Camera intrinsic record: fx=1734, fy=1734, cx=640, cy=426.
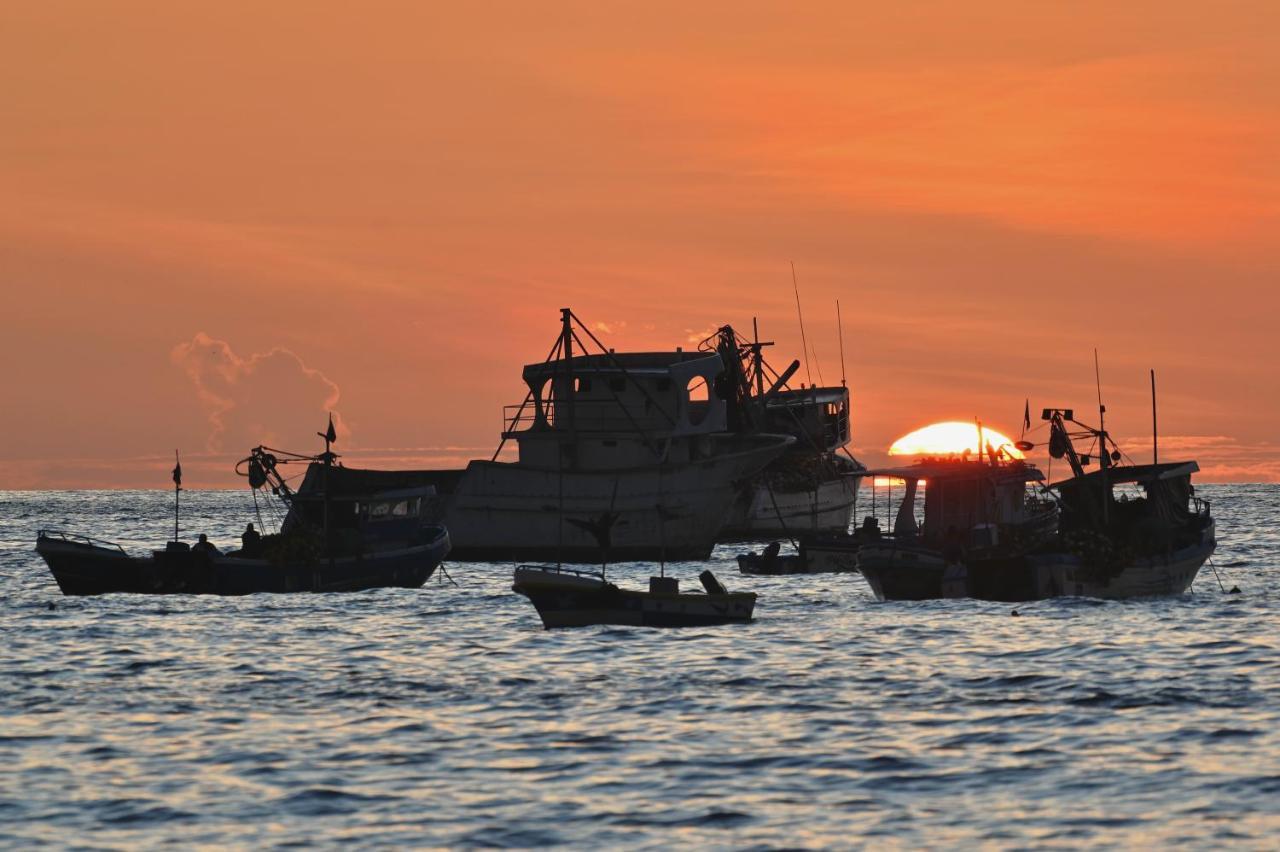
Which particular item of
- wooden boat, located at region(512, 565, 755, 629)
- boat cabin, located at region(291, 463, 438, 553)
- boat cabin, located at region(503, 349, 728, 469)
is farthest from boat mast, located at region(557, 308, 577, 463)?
wooden boat, located at region(512, 565, 755, 629)

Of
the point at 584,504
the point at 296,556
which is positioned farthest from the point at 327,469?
the point at 584,504

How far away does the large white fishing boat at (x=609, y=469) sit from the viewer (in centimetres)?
7975

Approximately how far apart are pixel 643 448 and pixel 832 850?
2487 inches

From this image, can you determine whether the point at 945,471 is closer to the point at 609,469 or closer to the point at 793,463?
the point at 609,469

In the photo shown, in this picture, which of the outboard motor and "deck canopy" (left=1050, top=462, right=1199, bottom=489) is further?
"deck canopy" (left=1050, top=462, right=1199, bottom=489)

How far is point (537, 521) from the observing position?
80.2 meters

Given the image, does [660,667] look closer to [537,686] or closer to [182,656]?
[537,686]

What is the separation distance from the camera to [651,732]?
2852 centimetres

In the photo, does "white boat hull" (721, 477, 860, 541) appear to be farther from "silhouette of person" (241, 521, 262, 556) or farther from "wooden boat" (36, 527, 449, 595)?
"silhouette of person" (241, 521, 262, 556)

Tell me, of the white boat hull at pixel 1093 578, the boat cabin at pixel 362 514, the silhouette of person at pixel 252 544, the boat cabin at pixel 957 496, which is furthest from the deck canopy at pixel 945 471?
the silhouette of person at pixel 252 544

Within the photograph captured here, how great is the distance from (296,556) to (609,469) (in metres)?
24.5

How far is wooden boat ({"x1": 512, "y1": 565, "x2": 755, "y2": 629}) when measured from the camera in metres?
44.8

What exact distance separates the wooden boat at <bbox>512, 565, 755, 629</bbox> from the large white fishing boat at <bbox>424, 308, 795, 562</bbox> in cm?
3204

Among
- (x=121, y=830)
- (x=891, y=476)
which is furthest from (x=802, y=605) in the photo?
(x=121, y=830)
